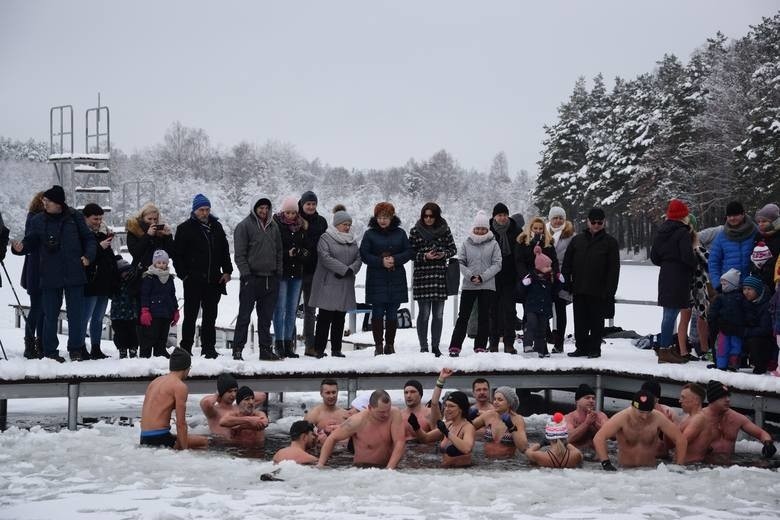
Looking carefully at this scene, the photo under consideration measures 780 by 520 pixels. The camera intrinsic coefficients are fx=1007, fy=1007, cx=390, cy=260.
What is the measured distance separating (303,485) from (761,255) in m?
5.85

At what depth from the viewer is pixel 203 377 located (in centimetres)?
1139

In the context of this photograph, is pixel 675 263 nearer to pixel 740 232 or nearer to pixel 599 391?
pixel 740 232

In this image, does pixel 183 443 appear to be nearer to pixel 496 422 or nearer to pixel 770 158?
pixel 496 422

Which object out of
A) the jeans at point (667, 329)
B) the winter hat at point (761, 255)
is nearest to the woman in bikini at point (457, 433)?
the jeans at point (667, 329)

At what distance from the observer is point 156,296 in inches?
470

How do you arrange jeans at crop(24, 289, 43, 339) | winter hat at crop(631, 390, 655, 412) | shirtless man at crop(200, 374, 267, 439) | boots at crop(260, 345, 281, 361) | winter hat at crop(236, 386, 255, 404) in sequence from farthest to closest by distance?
boots at crop(260, 345, 281, 361) → jeans at crop(24, 289, 43, 339) → shirtless man at crop(200, 374, 267, 439) → winter hat at crop(236, 386, 255, 404) → winter hat at crop(631, 390, 655, 412)

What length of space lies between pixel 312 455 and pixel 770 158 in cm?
3487

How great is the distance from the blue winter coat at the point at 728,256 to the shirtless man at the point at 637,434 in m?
2.46

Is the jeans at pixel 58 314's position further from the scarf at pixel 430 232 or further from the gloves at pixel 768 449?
the gloves at pixel 768 449

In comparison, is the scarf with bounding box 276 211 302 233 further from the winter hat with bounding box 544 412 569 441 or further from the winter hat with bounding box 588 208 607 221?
the winter hat with bounding box 544 412 569 441

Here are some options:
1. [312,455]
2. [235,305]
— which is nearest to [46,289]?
[312,455]

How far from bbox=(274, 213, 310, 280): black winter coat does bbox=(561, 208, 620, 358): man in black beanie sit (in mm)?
3299

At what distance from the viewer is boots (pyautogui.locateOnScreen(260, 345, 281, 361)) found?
1217cm

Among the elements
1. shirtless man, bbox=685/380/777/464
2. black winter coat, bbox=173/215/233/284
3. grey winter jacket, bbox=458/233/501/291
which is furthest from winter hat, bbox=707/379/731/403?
black winter coat, bbox=173/215/233/284
